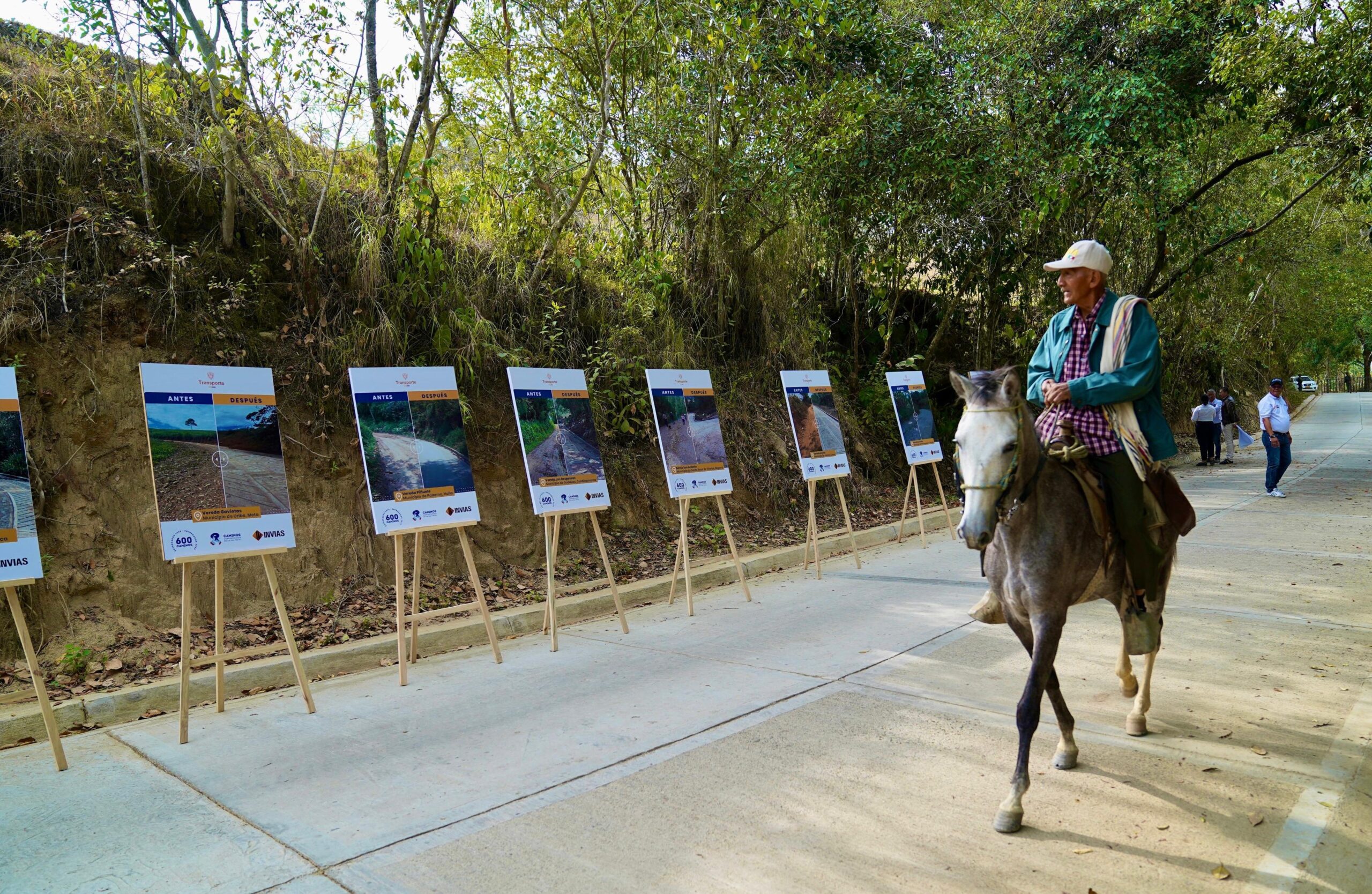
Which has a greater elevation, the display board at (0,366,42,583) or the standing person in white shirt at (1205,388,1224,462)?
the display board at (0,366,42,583)

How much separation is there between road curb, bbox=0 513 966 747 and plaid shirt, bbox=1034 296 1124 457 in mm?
4322

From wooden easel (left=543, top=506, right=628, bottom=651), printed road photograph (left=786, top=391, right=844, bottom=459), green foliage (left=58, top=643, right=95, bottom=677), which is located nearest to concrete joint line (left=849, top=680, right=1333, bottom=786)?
wooden easel (left=543, top=506, right=628, bottom=651)

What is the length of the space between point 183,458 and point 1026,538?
4.55 m

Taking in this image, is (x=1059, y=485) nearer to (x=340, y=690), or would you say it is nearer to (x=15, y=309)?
(x=340, y=690)

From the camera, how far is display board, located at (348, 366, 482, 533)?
19.4ft

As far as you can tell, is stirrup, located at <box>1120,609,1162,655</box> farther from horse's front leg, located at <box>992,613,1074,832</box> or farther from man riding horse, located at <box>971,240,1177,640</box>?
horse's front leg, located at <box>992,613,1074,832</box>

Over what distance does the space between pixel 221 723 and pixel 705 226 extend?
8.66m

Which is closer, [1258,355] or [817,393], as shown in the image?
[817,393]

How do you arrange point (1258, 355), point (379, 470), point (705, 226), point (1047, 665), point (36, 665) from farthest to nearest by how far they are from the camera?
point (1258, 355)
point (705, 226)
point (379, 470)
point (36, 665)
point (1047, 665)

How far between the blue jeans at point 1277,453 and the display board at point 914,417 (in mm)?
6818

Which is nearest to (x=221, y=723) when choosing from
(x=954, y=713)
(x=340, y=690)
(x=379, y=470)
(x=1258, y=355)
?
(x=340, y=690)

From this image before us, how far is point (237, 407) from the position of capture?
17.6 ft

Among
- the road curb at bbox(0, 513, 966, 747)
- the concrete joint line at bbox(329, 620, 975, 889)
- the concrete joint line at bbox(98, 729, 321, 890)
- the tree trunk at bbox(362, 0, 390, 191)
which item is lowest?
the concrete joint line at bbox(329, 620, 975, 889)

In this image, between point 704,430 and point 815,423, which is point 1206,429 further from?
point 704,430
